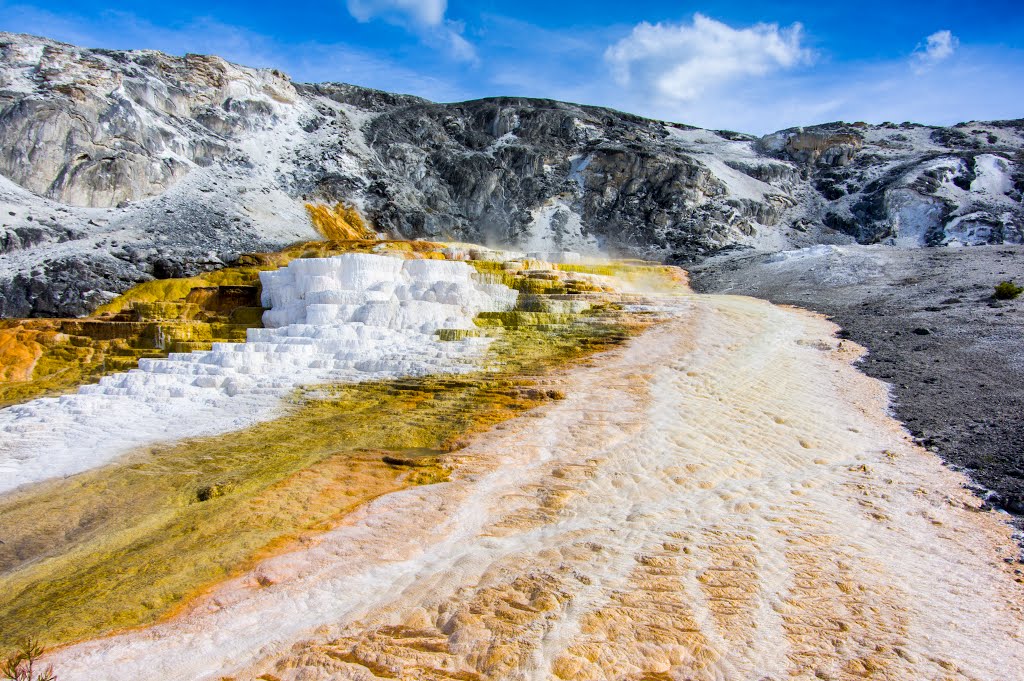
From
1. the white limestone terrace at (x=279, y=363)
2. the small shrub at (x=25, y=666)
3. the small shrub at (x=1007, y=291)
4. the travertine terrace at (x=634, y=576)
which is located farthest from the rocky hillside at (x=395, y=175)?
the travertine terrace at (x=634, y=576)

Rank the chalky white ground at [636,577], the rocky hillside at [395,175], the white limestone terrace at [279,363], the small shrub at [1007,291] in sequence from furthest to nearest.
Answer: the rocky hillside at [395,175]
the small shrub at [1007,291]
the white limestone terrace at [279,363]
the chalky white ground at [636,577]

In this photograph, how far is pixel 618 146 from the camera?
3272 cm

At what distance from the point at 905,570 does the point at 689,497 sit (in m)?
1.77

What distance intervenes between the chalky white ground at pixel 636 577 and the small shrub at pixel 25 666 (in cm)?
10

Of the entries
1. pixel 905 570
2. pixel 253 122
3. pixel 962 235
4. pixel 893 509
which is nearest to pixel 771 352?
pixel 893 509

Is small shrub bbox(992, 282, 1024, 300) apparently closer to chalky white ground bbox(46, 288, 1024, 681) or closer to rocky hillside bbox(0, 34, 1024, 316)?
chalky white ground bbox(46, 288, 1024, 681)

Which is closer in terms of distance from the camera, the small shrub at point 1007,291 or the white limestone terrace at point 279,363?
the white limestone terrace at point 279,363

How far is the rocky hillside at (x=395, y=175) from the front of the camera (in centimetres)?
2064

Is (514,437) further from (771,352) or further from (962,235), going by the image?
(962,235)

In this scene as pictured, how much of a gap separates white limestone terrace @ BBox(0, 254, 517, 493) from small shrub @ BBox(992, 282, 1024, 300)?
33.0ft

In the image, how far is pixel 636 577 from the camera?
13.7ft

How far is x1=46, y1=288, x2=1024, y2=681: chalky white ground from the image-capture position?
3395 millimetres

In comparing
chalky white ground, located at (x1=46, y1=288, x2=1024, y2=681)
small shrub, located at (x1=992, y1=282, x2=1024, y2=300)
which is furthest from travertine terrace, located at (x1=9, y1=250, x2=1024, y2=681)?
small shrub, located at (x1=992, y1=282, x2=1024, y2=300)

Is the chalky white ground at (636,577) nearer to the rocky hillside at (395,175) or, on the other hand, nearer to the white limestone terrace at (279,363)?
the white limestone terrace at (279,363)
